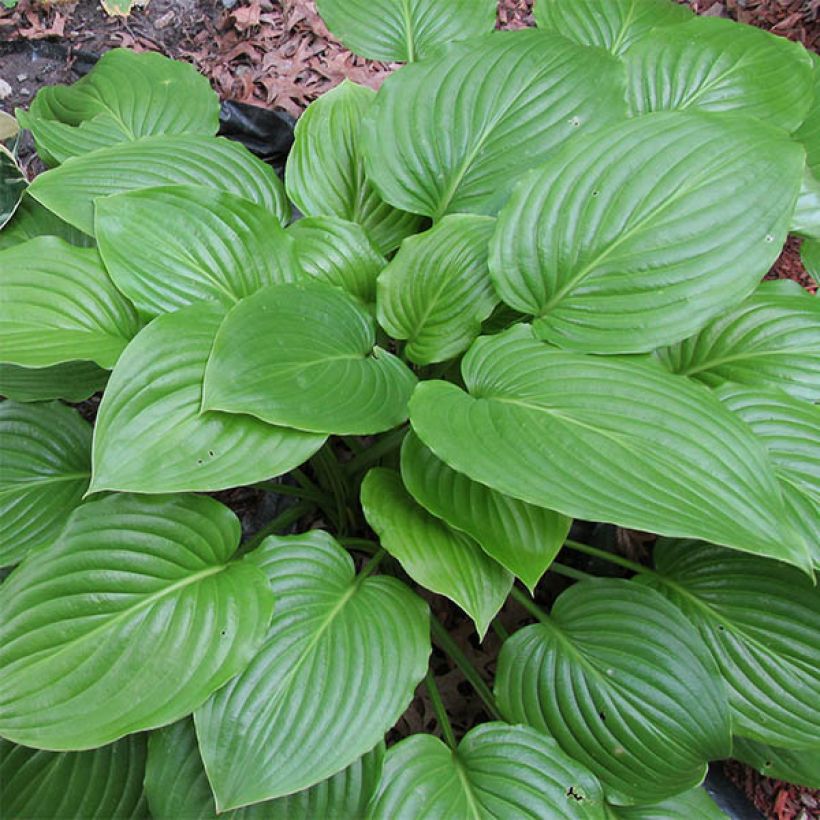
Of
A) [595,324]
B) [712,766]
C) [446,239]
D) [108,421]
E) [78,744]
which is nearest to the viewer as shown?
[78,744]

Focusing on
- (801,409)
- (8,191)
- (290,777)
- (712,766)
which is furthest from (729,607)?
(8,191)

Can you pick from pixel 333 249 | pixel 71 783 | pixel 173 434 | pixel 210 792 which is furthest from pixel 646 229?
pixel 71 783

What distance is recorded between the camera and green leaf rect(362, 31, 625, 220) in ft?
4.99

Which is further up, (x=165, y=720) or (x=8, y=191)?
(x=8, y=191)

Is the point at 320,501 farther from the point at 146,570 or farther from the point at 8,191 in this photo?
the point at 8,191

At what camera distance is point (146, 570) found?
1.16 metres

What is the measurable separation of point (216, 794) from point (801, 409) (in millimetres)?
1201

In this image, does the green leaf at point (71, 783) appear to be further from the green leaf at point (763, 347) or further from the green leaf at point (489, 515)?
the green leaf at point (763, 347)

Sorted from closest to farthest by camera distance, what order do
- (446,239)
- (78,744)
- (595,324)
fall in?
(78,744)
(595,324)
(446,239)

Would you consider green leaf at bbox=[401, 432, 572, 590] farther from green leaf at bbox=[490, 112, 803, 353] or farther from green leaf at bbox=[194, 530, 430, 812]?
green leaf at bbox=[490, 112, 803, 353]

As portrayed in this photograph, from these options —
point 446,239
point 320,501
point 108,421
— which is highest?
point 446,239

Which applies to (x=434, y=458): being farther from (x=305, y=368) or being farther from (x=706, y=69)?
(x=706, y=69)

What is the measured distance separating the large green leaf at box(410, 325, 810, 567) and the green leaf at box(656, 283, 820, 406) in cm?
39

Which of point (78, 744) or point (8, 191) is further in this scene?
point (8, 191)
